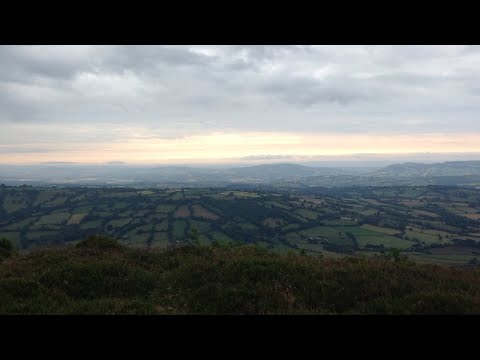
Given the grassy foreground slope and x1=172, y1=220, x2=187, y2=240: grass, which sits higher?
the grassy foreground slope

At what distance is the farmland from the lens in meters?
102

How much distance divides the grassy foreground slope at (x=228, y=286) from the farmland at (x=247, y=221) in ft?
227

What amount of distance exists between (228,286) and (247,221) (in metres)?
129

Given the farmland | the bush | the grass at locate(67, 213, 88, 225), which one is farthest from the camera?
the grass at locate(67, 213, 88, 225)

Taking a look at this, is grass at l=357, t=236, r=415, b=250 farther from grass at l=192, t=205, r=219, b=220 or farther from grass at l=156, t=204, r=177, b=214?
grass at l=156, t=204, r=177, b=214

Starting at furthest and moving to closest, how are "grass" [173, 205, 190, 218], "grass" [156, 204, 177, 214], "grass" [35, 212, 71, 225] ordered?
"grass" [156, 204, 177, 214] → "grass" [173, 205, 190, 218] → "grass" [35, 212, 71, 225]

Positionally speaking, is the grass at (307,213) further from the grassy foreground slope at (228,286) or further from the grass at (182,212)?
the grassy foreground slope at (228,286)

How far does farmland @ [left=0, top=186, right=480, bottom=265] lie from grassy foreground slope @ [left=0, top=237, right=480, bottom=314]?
69.2 m

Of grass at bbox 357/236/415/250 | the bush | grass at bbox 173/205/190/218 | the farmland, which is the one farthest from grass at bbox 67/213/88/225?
the bush

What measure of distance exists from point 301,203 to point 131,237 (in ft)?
286

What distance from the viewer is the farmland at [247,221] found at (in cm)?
10241
